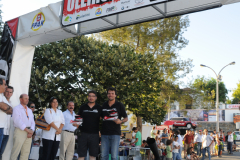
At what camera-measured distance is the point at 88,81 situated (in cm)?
1506

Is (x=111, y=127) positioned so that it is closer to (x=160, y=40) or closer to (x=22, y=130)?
(x=22, y=130)

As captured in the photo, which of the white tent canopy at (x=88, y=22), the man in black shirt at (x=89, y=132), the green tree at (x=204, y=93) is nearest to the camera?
the man in black shirt at (x=89, y=132)

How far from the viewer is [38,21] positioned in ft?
25.8

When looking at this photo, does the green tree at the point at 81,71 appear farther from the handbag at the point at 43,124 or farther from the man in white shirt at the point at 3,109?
the man in white shirt at the point at 3,109

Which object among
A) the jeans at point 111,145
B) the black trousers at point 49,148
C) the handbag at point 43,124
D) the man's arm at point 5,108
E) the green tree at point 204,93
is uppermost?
the green tree at point 204,93

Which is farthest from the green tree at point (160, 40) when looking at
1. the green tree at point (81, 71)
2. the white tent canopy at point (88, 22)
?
the white tent canopy at point (88, 22)

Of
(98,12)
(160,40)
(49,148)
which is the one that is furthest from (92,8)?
(160,40)

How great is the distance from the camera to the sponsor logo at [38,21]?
7.76 meters

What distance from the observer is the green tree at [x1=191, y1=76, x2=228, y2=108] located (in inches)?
1487

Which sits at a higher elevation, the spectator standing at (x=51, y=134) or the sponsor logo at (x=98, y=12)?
the sponsor logo at (x=98, y=12)

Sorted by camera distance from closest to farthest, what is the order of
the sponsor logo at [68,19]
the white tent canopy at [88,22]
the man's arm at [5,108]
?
the man's arm at [5,108]
the white tent canopy at [88,22]
the sponsor logo at [68,19]

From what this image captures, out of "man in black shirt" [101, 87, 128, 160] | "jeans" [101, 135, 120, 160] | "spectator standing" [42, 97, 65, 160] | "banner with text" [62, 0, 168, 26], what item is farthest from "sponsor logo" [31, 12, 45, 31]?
"jeans" [101, 135, 120, 160]

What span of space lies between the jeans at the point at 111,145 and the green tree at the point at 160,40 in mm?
19181

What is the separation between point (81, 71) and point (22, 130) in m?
9.06
